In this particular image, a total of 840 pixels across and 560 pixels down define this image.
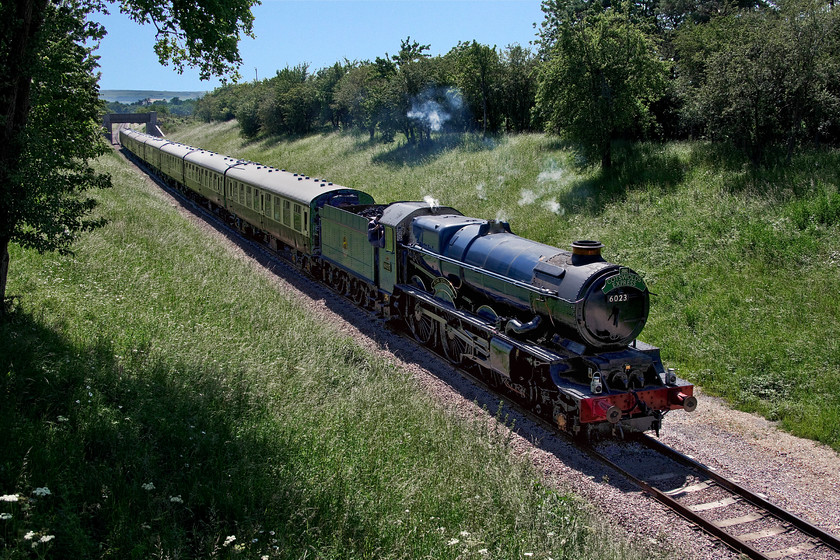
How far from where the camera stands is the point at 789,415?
1101 centimetres

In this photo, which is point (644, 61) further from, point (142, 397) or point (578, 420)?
point (142, 397)

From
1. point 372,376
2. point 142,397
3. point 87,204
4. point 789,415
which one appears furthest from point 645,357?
point 87,204

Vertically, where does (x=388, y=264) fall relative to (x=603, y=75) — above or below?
below

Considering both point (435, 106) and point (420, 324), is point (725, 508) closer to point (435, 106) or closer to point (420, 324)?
point (420, 324)

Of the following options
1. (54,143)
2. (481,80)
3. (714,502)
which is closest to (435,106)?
(481,80)

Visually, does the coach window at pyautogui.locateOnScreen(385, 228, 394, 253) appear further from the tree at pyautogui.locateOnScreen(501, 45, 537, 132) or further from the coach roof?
the tree at pyautogui.locateOnScreen(501, 45, 537, 132)

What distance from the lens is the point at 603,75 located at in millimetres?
22984

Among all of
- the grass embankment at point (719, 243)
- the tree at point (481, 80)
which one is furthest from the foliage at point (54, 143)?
the tree at point (481, 80)

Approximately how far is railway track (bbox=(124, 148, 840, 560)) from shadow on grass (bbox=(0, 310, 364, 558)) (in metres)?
4.67

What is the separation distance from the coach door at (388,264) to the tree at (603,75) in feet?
38.0

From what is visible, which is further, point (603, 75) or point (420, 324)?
point (603, 75)

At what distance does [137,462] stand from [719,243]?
15.8 metres

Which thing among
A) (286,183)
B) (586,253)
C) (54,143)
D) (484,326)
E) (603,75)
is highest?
(603,75)

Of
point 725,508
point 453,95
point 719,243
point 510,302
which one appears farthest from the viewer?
point 453,95
